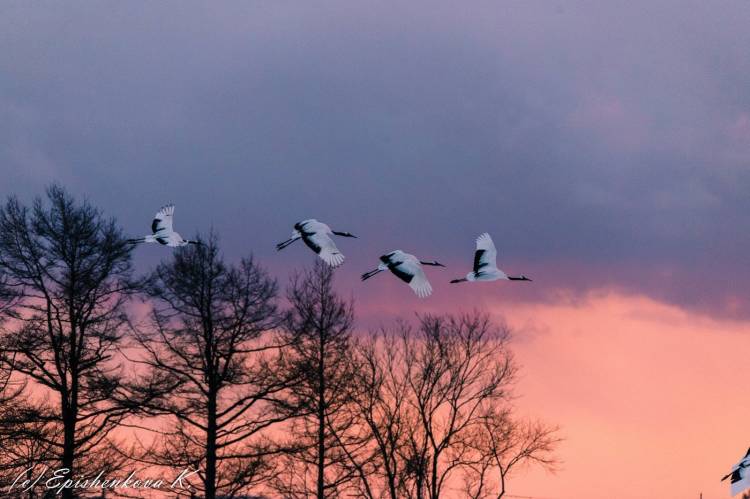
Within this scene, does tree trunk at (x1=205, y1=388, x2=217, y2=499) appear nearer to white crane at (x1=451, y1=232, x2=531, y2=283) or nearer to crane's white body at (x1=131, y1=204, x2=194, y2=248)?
crane's white body at (x1=131, y1=204, x2=194, y2=248)

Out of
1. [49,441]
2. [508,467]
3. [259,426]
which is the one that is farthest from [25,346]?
[508,467]

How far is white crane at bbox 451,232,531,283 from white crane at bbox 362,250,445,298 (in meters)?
0.53

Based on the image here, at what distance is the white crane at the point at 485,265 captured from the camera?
13996 mm

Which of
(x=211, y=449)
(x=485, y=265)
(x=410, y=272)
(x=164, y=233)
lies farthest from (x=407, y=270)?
(x=211, y=449)

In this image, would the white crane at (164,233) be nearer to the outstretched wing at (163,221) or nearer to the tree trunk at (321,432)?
the outstretched wing at (163,221)

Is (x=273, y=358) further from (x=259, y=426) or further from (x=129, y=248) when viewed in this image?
(x=129, y=248)

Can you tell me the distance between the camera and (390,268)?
1352 cm

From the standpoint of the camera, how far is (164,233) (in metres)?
15.6

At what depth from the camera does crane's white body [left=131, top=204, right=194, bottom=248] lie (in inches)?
575

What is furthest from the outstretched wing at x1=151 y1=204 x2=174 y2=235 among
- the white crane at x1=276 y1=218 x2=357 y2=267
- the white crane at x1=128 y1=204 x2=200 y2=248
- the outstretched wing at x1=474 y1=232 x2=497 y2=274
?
the outstretched wing at x1=474 y1=232 x2=497 y2=274

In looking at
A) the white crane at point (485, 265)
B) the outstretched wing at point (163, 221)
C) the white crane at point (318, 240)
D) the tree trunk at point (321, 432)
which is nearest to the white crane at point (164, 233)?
the outstretched wing at point (163, 221)

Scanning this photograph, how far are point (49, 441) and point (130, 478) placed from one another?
2031 millimetres

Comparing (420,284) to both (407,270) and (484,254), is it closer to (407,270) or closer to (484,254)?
(407,270)

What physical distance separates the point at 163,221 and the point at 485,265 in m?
5.91
